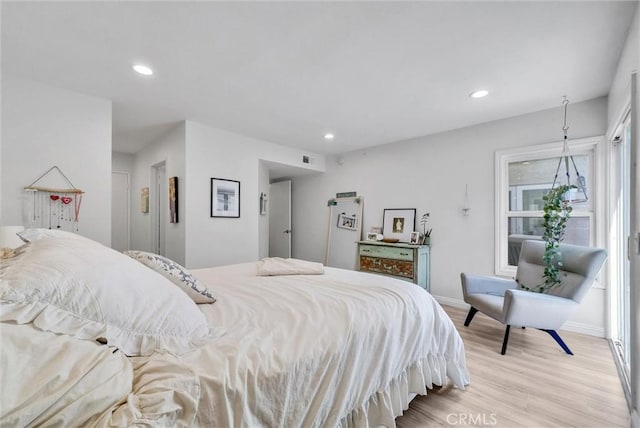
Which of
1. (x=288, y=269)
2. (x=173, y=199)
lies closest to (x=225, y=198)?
(x=173, y=199)

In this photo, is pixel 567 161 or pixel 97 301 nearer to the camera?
pixel 97 301

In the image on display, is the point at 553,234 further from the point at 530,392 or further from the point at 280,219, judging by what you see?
the point at 280,219

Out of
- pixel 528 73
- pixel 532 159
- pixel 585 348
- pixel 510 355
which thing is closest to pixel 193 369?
pixel 510 355

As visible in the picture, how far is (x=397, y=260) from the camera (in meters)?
3.91

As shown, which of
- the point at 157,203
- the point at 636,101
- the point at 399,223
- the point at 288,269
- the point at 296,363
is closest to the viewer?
the point at 296,363

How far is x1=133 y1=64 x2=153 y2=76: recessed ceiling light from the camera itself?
219 centimetres

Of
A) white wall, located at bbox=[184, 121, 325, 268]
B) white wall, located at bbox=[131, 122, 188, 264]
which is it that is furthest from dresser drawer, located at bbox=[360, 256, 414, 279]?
white wall, located at bbox=[131, 122, 188, 264]

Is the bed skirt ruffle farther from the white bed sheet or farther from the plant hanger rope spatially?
the plant hanger rope

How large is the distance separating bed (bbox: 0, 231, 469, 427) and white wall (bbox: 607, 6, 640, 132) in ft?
6.54

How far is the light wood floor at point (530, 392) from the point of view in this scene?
1.55 m

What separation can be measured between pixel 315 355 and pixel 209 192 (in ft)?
9.93

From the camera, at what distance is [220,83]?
2.48 meters

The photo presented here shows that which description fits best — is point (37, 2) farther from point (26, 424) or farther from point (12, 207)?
point (26, 424)

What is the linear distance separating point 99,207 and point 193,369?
2.74m
